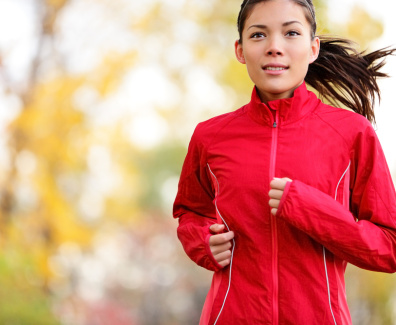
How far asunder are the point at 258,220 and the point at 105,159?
7.00 metres

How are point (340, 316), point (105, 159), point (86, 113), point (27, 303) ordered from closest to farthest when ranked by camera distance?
point (340, 316), point (27, 303), point (86, 113), point (105, 159)

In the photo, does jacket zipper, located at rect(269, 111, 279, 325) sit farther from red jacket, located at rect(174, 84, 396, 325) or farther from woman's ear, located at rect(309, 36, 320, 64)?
woman's ear, located at rect(309, 36, 320, 64)

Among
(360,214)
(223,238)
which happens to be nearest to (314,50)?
(360,214)

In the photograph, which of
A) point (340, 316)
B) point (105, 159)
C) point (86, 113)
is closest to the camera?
point (340, 316)

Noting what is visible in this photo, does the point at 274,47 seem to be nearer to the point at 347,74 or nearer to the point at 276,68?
the point at 276,68

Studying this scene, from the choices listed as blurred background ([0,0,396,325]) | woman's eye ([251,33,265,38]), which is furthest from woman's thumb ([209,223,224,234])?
blurred background ([0,0,396,325])

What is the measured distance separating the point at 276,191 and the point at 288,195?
31 millimetres

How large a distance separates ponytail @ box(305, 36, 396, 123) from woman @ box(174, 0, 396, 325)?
0.51 feet

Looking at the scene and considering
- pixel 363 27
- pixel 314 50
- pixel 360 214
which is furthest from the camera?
pixel 363 27

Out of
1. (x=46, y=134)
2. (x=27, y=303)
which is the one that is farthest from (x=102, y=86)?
(x=27, y=303)

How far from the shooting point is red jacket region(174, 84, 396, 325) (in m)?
1.45

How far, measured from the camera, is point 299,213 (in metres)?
1.43

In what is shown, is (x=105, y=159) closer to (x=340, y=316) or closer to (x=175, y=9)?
(x=175, y=9)

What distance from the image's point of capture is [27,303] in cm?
732
